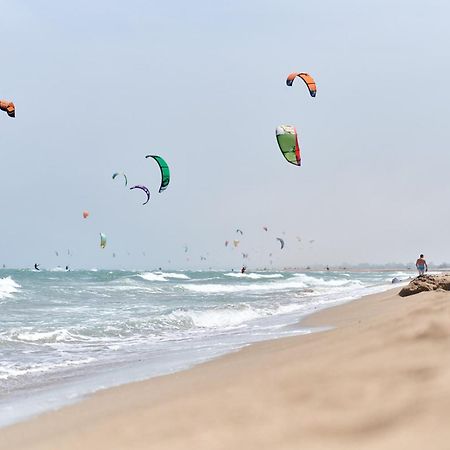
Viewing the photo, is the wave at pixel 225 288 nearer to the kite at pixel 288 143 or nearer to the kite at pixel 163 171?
the kite at pixel 163 171

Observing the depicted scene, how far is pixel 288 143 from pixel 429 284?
464cm

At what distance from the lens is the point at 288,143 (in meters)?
12.8

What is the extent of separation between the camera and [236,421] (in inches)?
98.7

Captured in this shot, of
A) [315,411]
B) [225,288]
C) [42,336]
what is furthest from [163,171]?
[225,288]

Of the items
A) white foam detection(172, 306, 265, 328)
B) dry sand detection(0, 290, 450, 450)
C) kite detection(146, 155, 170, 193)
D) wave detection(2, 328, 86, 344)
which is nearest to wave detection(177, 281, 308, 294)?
kite detection(146, 155, 170, 193)

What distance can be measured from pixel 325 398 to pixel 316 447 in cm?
49

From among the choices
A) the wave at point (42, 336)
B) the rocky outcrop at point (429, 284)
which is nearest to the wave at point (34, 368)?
the wave at point (42, 336)

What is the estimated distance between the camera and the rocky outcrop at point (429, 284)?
11519mm

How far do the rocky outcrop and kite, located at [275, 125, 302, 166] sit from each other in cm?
409

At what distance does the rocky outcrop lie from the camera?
11519 mm

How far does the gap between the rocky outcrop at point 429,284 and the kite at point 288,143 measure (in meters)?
4.09

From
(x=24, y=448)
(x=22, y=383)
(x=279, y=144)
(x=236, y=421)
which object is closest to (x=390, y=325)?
(x=236, y=421)

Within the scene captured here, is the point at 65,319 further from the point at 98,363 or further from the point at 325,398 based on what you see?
the point at 325,398

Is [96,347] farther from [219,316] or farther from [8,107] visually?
[8,107]
